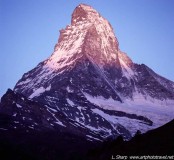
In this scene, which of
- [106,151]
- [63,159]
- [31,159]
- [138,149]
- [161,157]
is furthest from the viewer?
[63,159]

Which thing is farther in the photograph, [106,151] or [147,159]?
[106,151]

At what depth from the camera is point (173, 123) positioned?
85375 millimetres

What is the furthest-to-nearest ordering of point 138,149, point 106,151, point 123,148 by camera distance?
point 106,151, point 123,148, point 138,149

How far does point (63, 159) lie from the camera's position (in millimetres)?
182750

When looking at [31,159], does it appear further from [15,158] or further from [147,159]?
[147,159]

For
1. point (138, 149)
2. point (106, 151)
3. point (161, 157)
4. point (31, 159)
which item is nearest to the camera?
point (161, 157)

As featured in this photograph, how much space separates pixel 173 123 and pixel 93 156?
17.9 m

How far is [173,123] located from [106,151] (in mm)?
13629

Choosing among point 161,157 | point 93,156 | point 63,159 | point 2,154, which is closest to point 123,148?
point 93,156

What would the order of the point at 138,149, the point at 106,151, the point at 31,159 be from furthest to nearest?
the point at 31,159 < the point at 106,151 < the point at 138,149

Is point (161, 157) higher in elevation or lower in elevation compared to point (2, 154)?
lower

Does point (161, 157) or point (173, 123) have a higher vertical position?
point (173, 123)

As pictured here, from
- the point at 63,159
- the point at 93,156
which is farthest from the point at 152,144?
the point at 63,159

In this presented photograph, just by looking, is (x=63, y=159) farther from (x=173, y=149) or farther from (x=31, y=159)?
(x=173, y=149)
